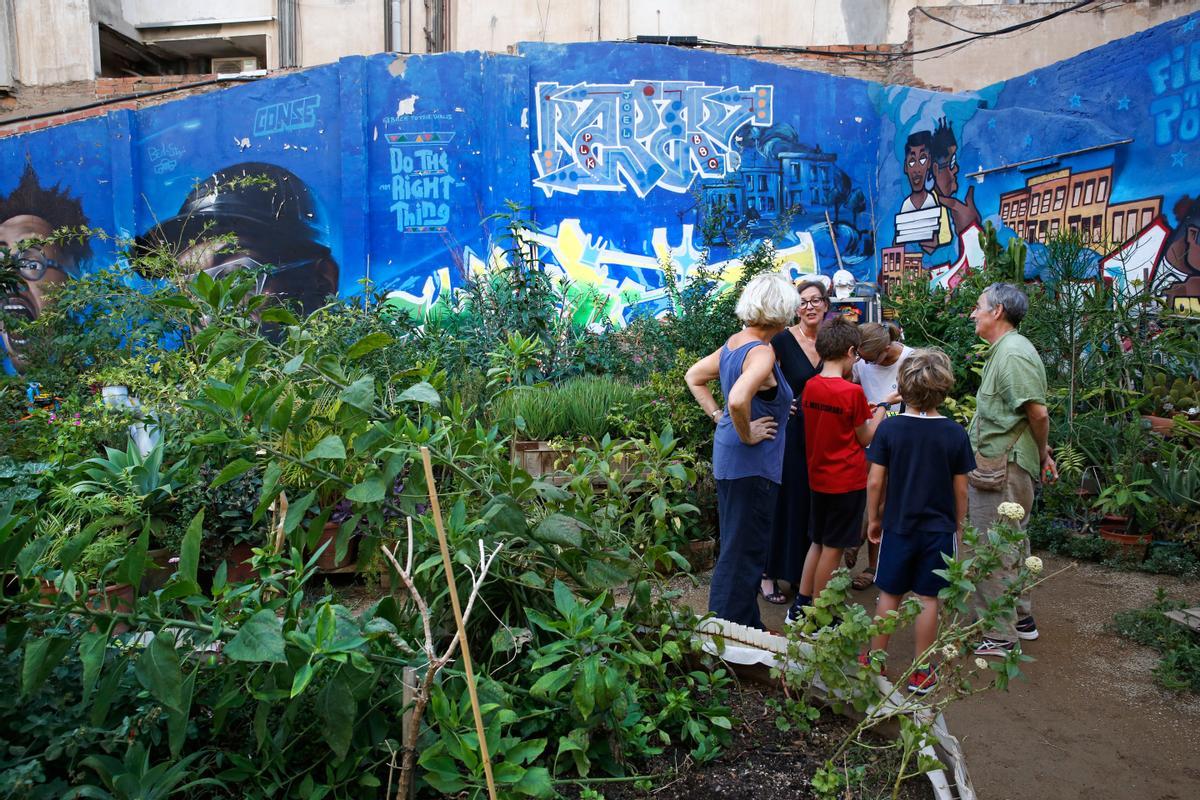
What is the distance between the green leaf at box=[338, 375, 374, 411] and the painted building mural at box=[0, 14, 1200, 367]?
Result: 863cm

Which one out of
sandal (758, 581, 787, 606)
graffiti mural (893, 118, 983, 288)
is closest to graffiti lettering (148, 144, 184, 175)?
graffiti mural (893, 118, 983, 288)

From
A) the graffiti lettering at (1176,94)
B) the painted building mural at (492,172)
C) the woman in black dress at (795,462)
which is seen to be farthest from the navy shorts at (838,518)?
the painted building mural at (492,172)

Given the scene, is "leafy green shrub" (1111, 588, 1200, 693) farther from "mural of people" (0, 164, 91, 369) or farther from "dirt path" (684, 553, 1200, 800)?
"mural of people" (0, 164, 91, 369)

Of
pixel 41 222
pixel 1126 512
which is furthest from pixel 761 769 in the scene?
pixel 41 222

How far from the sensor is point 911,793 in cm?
212

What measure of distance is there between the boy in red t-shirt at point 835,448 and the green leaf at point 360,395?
2.90 meters

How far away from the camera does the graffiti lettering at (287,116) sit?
11.2 metres

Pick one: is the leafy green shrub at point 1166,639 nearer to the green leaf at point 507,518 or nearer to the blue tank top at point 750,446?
the blue tank top at point 750,446

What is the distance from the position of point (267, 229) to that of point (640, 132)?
17.0ft

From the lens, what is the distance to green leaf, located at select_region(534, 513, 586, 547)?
214cm

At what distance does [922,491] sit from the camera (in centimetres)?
362

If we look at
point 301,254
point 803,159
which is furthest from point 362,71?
point 803,159

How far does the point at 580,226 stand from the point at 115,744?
967 cm

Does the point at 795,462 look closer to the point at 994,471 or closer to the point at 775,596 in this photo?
the point at 775,596
